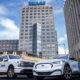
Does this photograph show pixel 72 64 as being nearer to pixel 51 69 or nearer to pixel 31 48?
pixel 51 69

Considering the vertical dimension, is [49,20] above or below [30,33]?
above

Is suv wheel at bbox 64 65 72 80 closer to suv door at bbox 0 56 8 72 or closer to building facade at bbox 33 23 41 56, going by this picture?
suv door at bbox 0 56 8 72

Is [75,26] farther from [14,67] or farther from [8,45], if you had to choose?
[8,45]

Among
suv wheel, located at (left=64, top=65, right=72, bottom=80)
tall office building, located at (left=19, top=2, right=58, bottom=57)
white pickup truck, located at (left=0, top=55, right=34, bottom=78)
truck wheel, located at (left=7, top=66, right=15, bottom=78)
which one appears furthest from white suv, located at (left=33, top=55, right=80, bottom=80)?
tall office building, located at (left=19, top=2, right=58, bottom=57)

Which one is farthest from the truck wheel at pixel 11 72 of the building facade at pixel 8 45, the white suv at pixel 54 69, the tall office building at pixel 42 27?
the building facade at pixel 8 45

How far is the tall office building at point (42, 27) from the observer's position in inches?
6063

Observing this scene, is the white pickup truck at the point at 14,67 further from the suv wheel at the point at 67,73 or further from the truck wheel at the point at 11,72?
the suv wheel at the point at 67,73

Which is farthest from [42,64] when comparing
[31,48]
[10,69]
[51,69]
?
[31,48]

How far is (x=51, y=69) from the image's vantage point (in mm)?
9109

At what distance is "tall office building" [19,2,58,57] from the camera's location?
154m

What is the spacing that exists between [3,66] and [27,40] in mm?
142377

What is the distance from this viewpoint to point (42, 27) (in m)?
161

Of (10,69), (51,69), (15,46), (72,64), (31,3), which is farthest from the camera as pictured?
(15,46)

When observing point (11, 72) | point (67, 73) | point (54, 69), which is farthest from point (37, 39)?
point (54, 69)
